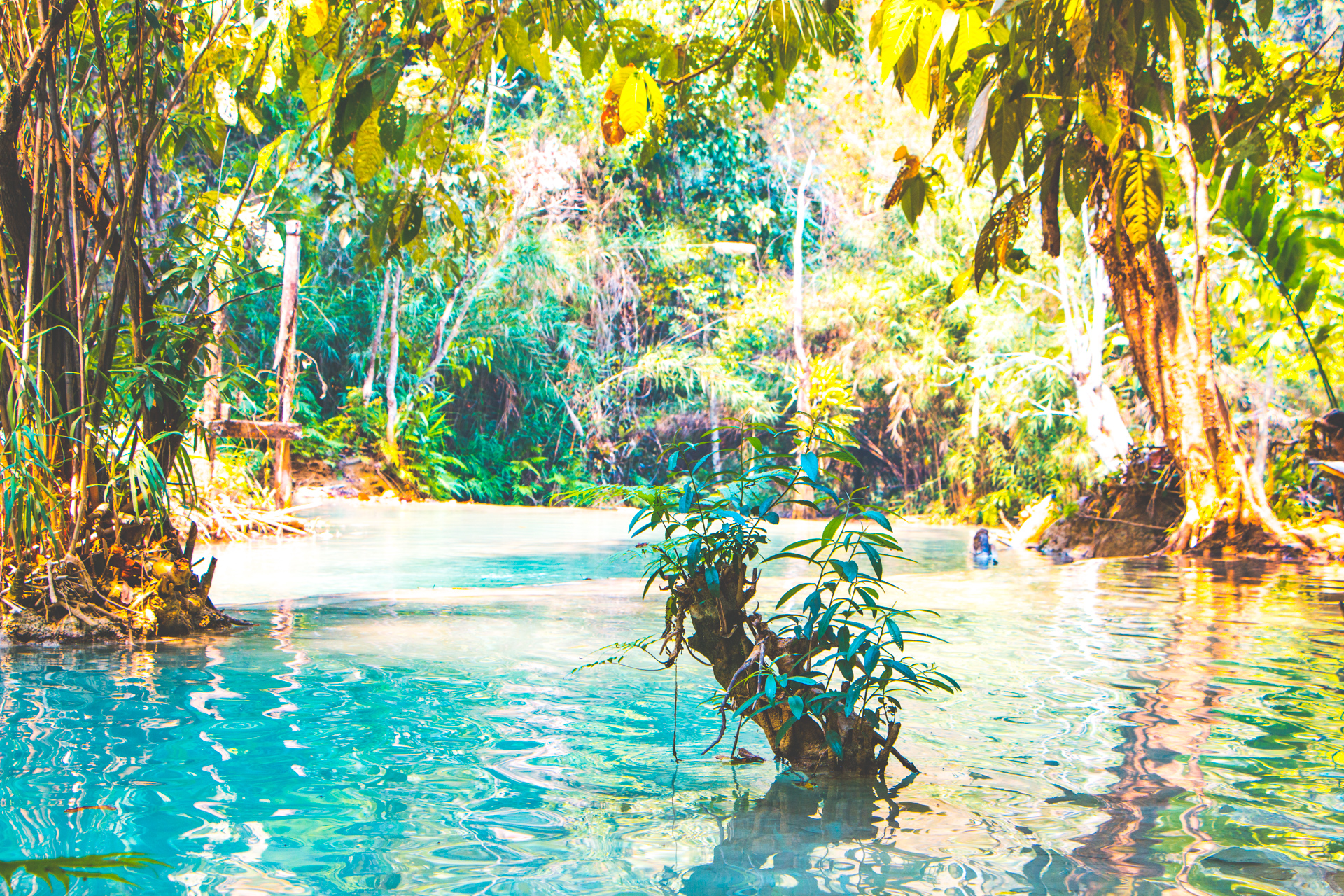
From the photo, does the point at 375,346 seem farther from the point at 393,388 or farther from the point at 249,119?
the point at 249,119

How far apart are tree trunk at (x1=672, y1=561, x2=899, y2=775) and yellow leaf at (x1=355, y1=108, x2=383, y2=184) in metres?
0.94

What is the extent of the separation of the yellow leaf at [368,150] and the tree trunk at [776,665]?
3.08ft

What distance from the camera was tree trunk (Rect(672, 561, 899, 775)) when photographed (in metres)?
1.87

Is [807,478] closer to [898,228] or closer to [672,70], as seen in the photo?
[672,70]

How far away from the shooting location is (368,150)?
1810 millimetres

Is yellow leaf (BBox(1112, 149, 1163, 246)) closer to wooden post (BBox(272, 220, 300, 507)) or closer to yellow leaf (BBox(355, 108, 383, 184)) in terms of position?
yellow leaf (BBox(355, 108, 383, 184))

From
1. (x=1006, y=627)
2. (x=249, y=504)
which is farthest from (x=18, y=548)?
(x=249, y=504)

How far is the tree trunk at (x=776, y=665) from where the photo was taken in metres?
1.87

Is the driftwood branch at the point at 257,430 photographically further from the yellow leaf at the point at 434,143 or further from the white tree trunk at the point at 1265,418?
the white tree trunk at the point at 1265,418

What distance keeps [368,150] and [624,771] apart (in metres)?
1.23

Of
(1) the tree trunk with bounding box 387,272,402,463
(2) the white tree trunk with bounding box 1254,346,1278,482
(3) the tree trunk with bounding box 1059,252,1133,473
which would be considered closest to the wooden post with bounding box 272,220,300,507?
(1) the tree trunk with bounding box 387,272,402,463

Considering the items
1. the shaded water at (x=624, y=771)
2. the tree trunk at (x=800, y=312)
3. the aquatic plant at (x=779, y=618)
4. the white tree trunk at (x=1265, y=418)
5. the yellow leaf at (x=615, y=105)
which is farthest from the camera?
the tree trunk at (x=800, y=312)

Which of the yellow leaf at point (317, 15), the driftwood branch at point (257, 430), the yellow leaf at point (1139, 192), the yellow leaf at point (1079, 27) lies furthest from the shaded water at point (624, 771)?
the driftwood branch at point (257, 430)

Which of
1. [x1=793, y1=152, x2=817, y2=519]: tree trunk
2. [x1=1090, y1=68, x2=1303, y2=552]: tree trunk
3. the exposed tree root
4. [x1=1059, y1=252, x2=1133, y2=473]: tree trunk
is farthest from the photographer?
[x1=793, y1=152, x2=817, y2=519]: tree trunk
